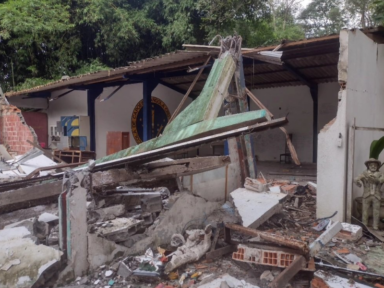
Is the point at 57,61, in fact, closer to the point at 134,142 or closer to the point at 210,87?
the point at 134,142

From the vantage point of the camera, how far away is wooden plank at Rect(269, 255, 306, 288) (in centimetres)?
297

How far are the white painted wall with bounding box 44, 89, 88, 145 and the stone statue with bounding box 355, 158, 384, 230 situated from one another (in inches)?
436

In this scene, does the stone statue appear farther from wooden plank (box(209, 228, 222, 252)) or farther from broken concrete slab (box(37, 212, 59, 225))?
broken concrete slab (box(37, 212, 59, 225))

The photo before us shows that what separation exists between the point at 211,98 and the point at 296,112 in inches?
321

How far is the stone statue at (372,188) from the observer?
5.00 metres

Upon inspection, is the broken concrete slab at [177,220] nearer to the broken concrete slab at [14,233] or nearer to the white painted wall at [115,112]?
the broken concrete slab at [14,233]

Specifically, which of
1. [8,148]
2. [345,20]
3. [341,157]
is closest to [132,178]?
[341,157]

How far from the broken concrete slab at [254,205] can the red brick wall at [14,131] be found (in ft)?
26.3

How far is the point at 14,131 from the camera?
11.1 meters

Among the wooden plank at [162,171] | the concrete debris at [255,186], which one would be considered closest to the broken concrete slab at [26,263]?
the wooden plank at [162,171]

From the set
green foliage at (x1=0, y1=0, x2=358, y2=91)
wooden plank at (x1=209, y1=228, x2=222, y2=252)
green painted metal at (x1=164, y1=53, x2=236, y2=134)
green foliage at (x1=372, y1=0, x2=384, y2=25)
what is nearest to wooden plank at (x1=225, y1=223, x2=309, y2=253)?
wooden plank at (x1=209, y1=228, x2=222, y2=252)

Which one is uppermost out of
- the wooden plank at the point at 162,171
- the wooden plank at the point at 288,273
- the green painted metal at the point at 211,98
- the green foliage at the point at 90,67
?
the green foliage at the point at 90,67

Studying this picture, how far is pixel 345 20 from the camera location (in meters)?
21.3

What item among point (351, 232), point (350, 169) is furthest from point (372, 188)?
point (351, 232)
